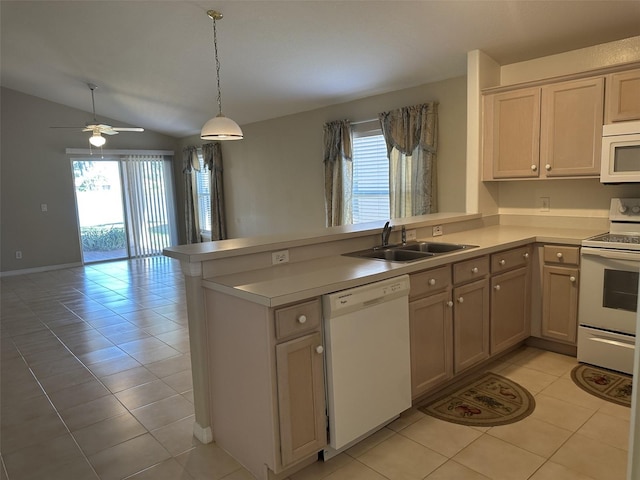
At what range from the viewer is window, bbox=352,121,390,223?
563 cm

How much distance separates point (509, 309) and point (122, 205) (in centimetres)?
800

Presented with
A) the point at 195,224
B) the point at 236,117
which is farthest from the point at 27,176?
the point at 236,117

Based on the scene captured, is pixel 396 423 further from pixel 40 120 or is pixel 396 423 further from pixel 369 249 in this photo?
pixel 40 120

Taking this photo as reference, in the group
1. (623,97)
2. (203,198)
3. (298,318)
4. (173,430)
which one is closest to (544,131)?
(623,97)

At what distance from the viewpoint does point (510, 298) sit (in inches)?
129

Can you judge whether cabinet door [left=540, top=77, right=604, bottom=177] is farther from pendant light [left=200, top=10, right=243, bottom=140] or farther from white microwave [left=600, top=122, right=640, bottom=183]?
pendant light [left=200, top=10, right=243, bottom=140]

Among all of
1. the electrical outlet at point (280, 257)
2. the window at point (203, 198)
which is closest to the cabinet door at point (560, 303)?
the electrical outlet at point (280, 257)

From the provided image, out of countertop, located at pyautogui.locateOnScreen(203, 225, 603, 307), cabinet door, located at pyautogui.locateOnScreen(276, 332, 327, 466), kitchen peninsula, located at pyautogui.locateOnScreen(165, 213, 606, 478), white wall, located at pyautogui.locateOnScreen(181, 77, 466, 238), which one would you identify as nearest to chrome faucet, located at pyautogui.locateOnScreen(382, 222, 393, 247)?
kitchen peninsula, located at pyautogui.locateOnScreen(165, 213, 606, 478)

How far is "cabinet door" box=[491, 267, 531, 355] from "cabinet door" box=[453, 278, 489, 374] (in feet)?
0.36

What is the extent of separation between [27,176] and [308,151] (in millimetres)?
5194

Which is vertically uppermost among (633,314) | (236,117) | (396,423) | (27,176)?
(236,117)

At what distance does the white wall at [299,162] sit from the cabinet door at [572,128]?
3.95ft

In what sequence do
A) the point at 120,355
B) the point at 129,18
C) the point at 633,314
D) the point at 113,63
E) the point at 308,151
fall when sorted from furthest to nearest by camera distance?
the point at 308,151 → the point at 113,63 → the point at 129,18 → the point at 120,355 → the point at 633,314

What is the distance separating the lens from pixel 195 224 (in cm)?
938
